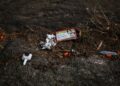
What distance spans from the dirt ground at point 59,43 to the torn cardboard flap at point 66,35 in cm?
6

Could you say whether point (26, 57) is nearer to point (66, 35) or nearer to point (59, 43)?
point (59, 43)

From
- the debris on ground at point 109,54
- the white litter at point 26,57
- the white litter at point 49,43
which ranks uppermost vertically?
the debris on ground at point 109,54

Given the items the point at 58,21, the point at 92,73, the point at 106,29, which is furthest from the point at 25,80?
the point at 106,29

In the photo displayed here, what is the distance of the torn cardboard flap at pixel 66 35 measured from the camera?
3529 mm

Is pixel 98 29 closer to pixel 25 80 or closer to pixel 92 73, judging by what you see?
pixel 92 73

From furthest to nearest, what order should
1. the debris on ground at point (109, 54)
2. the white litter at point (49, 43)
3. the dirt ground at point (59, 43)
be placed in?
the white litter at point (49, 43) → the debris on ground at point (109, 54) → the dirt ground at point (59, 43)

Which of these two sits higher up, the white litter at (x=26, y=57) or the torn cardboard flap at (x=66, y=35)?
the torn cardboard flap at (x=66, y=35)

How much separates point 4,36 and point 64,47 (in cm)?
100

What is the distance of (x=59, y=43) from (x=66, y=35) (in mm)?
159

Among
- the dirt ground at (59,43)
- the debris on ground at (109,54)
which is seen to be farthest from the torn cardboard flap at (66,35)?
the debris on ground at (109,54)

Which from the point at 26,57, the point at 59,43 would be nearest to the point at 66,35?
the point at 59,43

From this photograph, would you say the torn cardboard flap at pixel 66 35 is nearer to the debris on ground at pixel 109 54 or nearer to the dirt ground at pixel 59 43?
the dirt ground at pixel 59 43

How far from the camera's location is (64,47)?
3488 mm

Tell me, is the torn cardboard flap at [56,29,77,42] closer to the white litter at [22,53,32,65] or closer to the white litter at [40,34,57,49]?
the white litter at [40,34,57,49]
